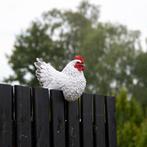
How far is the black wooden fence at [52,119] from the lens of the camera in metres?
3.44

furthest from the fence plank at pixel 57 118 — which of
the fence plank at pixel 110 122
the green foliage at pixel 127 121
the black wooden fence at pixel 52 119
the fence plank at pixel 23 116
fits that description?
the green foliage at pixel 127 121

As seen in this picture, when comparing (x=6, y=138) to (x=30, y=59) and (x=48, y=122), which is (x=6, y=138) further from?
(x=30, y=59)

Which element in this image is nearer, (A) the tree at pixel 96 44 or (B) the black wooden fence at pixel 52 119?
(B) the black wooden fence at pixel 52 119

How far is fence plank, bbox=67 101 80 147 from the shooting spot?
398cm

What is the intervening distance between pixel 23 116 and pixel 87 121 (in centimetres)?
84

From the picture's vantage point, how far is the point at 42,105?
3.73m

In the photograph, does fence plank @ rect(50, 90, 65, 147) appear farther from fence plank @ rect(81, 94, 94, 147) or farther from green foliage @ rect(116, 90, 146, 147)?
green foliage @ rect(116, 90, 146, 147)

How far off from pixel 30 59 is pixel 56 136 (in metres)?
19.1

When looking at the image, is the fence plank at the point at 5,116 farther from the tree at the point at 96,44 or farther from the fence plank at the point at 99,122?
the tree at the point at 96,44

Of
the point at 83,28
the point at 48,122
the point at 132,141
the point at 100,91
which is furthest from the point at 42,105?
the point at 83,28

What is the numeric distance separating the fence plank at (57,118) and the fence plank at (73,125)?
0.09 metres

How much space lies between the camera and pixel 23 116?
353 cm

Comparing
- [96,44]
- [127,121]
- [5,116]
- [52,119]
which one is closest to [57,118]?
[52,119]

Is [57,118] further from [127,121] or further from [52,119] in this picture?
[127,121]
